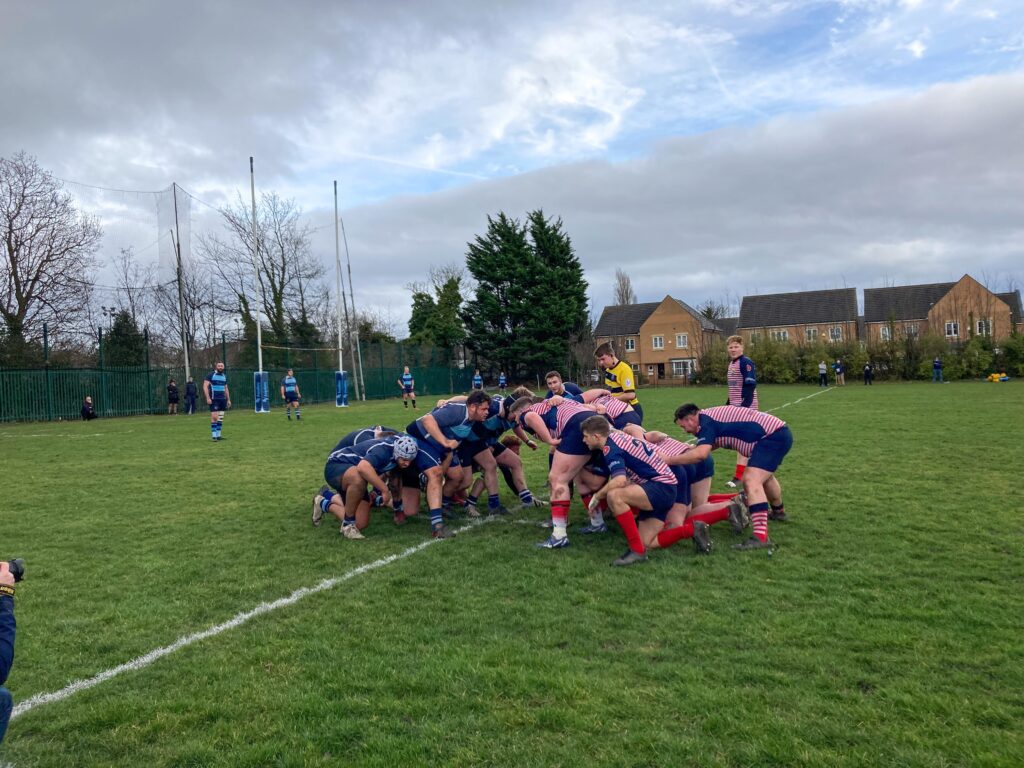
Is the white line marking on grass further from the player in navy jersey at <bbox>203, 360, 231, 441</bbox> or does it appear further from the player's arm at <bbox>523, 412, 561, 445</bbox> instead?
the player in navy jersey at <bbox>203, 360, 231, 441</bbox>

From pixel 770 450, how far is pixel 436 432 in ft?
10.5

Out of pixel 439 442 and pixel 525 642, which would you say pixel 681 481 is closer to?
pixel 439 442

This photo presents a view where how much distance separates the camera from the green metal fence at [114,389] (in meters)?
24.6

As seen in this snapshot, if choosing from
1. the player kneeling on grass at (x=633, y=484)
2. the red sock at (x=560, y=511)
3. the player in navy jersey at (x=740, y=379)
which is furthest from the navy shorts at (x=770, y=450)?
the player in navy jersey at (x=740, y=379)

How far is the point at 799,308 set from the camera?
2530 inches

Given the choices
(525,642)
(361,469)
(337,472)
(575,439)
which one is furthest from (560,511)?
(337,472)

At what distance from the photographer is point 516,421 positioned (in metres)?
7.16

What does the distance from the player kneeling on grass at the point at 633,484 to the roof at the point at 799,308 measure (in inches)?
2475

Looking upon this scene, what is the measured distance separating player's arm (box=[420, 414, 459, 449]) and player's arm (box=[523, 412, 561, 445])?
76 centimetres

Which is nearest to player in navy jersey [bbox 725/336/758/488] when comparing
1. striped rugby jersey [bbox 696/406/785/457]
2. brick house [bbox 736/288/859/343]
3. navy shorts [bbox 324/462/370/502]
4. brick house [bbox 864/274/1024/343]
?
striped rugby jersey [bbox 696/406/785/457]

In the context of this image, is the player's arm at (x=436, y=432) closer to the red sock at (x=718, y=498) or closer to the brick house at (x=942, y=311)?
the red sock at (x=718, y=498)

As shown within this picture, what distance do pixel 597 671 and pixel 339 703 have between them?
1322 millimetres

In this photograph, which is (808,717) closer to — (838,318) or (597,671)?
(597,671)

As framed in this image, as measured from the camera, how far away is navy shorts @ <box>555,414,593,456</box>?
6254 mm
